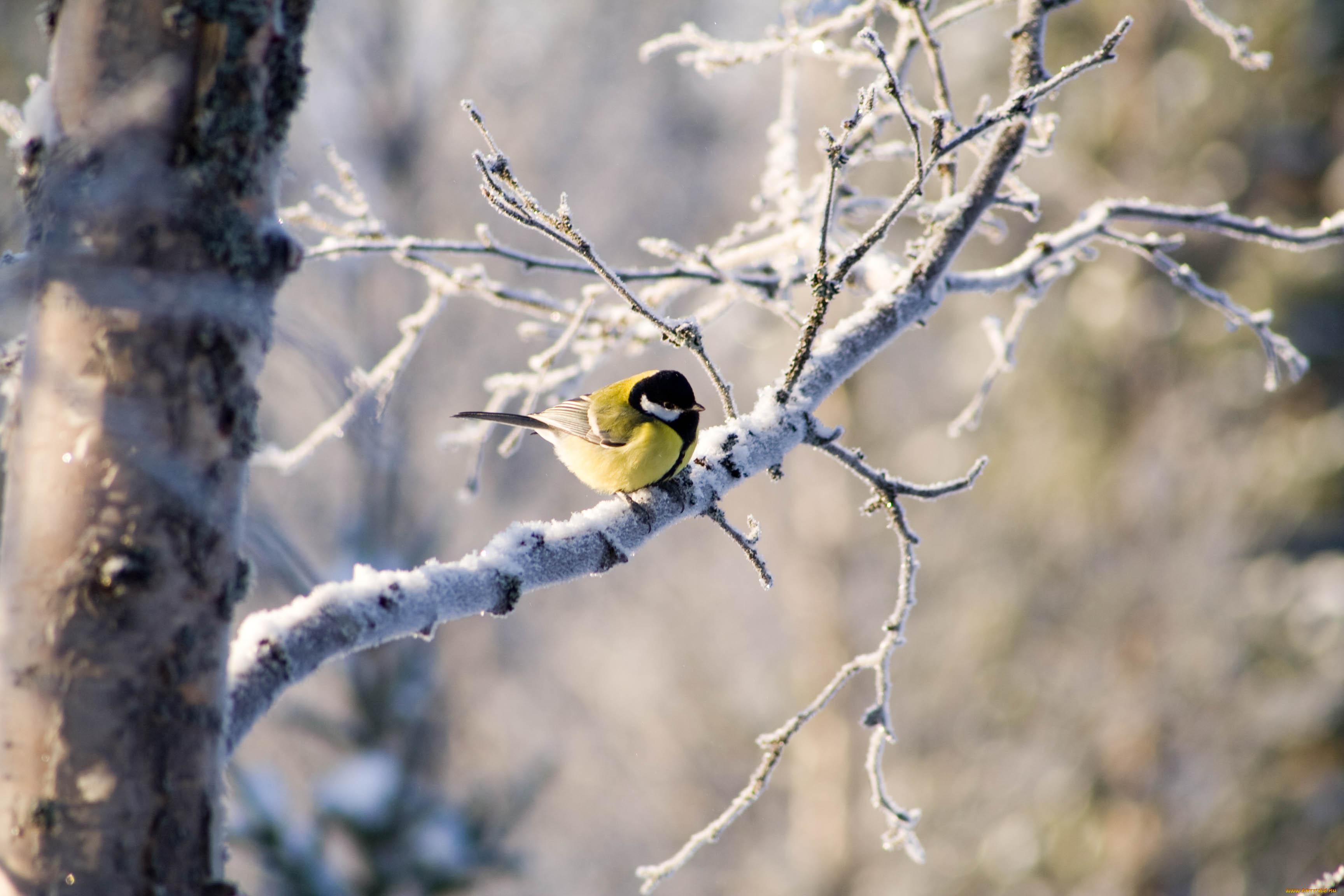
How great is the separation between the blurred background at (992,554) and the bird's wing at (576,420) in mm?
3550

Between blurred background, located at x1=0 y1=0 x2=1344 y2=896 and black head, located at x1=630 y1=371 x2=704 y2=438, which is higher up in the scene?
blurred background, located at x1=0 y1=0 x2=1344 y2=896

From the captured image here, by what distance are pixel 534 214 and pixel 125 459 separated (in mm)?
1009

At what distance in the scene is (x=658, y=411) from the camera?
338 cm

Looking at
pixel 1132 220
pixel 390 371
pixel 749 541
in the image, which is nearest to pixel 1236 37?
pixel 1132 220

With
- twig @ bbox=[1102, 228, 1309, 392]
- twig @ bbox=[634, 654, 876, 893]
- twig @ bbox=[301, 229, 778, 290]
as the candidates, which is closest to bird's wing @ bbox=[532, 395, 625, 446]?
twig @ bbox=[301, 229, 778, 290]

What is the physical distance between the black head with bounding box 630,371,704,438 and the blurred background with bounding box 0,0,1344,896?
3520 mm

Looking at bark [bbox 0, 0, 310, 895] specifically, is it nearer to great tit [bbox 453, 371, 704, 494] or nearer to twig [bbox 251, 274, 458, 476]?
twig [bbox 251, 274, 458, 476]

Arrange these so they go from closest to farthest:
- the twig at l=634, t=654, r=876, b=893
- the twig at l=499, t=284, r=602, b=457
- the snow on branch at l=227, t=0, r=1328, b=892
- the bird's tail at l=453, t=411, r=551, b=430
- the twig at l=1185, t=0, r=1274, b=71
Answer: the snow on branch at l=227, t=0, r=1328, b=892 < the twig at l=634, t=654, r=876, b=893 < the twig at l=499, t=284, r=602, b=457 < the twig at l=1185, t=0, r=1274, b=71 < the bird's tail at l=453, t=411, r=551, b=430

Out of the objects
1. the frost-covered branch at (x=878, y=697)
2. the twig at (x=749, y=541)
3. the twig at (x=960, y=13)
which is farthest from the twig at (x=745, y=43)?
the twig at (x=749, y=541)

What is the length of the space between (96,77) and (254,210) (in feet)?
0.80

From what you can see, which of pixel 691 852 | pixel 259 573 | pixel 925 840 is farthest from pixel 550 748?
pixel 259 573

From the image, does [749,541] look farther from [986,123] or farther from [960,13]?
[960,13]

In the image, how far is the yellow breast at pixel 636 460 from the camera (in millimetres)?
2854

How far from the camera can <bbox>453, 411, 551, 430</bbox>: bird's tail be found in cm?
315
